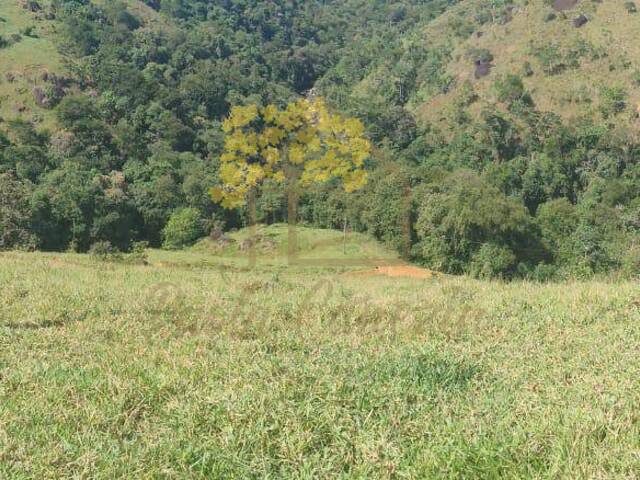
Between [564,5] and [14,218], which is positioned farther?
[564,5]

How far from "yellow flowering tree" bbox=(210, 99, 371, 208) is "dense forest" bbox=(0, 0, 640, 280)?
542 cm

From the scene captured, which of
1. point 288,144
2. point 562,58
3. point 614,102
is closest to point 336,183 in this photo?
point 288,144

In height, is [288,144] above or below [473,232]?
above

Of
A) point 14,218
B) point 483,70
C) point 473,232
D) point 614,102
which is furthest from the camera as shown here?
point 483,70

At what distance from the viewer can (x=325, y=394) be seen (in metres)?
3.37

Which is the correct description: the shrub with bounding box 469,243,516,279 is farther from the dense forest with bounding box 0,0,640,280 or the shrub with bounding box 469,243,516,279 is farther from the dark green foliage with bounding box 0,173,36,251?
the dark green foliage with bounding box 0,173,36,251

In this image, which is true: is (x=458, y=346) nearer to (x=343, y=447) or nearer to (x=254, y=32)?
(x=343, y=447)

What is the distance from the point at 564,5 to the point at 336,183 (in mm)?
76471

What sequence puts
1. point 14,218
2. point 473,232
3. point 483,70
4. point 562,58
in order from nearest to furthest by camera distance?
1. point 473,232
2. point 14,218
3. point 562,58
4. point 483,70

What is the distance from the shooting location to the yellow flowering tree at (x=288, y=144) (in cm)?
1165

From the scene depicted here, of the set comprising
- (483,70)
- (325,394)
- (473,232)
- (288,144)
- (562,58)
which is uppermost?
(562,58)

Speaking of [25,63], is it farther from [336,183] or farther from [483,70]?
[483,70]

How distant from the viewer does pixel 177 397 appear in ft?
11.3

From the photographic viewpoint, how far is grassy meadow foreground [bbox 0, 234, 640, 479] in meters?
2.58
